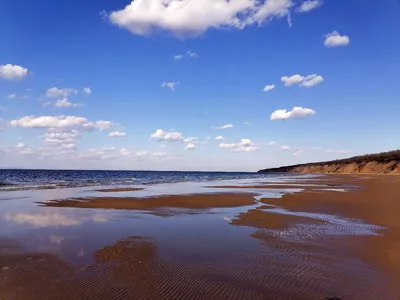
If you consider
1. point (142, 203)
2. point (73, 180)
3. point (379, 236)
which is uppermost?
point (73, 180)

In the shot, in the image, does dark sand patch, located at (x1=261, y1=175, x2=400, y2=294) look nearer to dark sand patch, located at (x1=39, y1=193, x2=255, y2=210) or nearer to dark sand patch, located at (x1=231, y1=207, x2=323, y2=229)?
dark sand patch, located at (x1=231, y1=207, x2=323, y2=229)

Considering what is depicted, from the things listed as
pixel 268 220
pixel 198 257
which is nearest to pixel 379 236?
pixel 268 220

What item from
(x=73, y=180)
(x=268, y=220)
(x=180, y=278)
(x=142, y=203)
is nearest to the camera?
(x=180, y=278)

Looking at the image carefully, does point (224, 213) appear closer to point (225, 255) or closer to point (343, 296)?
point (225, 255)

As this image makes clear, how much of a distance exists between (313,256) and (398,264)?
1750 mm

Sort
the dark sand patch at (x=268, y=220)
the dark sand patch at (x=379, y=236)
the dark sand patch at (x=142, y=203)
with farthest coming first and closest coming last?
1. the dark sand patch at (x=142, y=203)
2. the dark sand patch at (x=268, y=220)
3. the dark sand patch at (x=379, y=236)

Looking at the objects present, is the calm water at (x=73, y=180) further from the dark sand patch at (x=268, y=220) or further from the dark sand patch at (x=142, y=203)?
the dark sand patch at (x=268, y=220)

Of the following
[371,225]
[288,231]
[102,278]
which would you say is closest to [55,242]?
[102,278]

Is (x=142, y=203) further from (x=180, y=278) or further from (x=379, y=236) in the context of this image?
(x=180, y=278)

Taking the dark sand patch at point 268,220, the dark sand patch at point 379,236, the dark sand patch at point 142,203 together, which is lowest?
the dark sand patch at point 379,236

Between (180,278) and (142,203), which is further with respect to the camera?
(142,203)

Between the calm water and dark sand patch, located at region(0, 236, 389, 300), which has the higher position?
the calm water

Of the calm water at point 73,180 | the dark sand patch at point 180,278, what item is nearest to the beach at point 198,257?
the dark sand patch at point 180,278

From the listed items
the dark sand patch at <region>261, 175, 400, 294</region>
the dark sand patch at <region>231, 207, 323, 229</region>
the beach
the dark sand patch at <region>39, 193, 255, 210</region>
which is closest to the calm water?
the dark sand patch at <region>39, 193, 255, 210</region>
